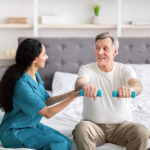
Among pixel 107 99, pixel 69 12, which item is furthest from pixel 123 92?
pixel 69 12

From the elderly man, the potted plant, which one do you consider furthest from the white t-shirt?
the potted plant

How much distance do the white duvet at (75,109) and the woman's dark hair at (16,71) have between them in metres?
0.52

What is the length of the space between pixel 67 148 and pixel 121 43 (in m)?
1.91

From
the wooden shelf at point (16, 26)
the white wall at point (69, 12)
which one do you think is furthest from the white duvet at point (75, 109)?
the white wall at point (69, 12)

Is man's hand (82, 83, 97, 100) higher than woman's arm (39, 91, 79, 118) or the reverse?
higher

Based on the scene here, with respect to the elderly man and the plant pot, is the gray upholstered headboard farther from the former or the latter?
the elderly man

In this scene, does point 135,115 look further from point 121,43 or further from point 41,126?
point 121,43

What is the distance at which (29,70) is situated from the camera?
6.51ft

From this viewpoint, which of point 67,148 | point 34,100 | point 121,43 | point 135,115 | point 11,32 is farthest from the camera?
point 11,32

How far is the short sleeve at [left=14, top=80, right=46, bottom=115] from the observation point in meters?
1.84

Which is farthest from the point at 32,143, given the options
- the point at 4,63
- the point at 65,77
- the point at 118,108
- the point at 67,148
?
the point at 4,63

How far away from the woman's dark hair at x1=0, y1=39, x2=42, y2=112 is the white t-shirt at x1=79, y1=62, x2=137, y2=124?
13.2 inches

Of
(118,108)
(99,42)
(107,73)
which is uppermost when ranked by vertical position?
(99,42)

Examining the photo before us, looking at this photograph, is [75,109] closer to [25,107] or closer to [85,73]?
[85,73]
